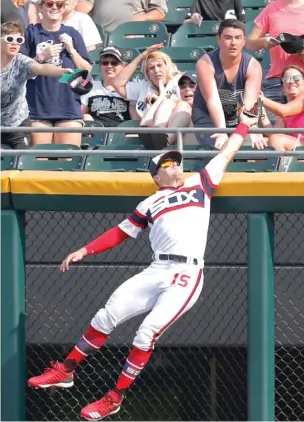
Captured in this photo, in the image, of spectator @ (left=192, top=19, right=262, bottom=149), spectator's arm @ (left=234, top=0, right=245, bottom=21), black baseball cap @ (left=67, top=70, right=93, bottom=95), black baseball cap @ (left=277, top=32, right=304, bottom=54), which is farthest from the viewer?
spectator's arm @ (left=234, top=0, right=245, bottom=21)

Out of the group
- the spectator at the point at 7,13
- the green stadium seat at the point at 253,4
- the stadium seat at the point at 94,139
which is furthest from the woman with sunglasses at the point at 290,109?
the green stadium seat at the point at 253,4

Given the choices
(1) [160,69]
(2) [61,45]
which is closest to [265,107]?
(1) [160,69]

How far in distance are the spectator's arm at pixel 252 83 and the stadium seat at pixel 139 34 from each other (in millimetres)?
2694

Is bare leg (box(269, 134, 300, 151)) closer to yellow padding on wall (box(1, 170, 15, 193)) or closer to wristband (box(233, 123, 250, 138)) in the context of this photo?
wristband (box(233, 123, 250, 138))

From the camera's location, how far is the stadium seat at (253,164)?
7609 mm

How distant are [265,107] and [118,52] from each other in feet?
6.04

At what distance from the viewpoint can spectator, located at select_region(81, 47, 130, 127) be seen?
9.09 meters

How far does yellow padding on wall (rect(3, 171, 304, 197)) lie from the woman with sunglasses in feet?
2.44

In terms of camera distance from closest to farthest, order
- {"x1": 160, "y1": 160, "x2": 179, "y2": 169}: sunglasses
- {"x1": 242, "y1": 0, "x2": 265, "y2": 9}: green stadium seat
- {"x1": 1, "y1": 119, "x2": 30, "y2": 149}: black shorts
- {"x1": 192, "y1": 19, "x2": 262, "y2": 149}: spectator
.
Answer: {"x1": 160, "y1": 160, "x2": 179, "y2": 169}: sunglasses → {"x1": 192, "y1": 19, "x2": 262, "y2": 149}: spectator → {"x1": 1, "y1": 119, "x2": 30, "y2": 149}: black shorts → {"x1": 242, "y1": 0, "x2": 265, "y2": 9}: green stadium seat

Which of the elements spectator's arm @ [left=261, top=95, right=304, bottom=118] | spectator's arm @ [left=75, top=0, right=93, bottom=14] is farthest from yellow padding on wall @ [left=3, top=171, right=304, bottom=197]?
spectator's arm @ [left=75, top=0, right=93, bottom=14]

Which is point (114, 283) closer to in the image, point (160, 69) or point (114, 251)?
point (114, 251)

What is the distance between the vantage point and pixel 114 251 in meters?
7.68

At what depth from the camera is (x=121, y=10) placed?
10883 millimetres

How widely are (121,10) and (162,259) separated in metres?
4.61
